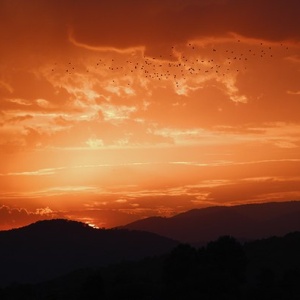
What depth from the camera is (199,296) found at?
78625 millimetres

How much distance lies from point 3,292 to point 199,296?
117 ft

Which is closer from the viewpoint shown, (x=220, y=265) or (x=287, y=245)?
(x=220, y=265)

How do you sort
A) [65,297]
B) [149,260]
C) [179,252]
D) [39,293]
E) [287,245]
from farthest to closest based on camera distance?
[149,260] < [287,245] < [39,293] < [65,297] < [179,252]

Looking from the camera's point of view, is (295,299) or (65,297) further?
(65,297)

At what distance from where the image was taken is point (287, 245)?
132500 mm

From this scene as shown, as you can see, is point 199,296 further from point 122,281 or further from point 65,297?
point 65,297

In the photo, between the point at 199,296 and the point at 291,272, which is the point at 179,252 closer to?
the point at 199,296

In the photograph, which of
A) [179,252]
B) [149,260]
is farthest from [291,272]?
[149,260]

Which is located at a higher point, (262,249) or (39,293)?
(262,249)

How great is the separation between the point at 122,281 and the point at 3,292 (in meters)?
23.7

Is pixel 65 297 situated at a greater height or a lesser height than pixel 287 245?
lesser

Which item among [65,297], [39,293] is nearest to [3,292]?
[65,297]

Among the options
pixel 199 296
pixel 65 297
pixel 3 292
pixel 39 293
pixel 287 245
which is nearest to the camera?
pixel 199 296

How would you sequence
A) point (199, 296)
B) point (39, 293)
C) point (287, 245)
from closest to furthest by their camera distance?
point (199, 296), point (39, 293), point (287, 245)
